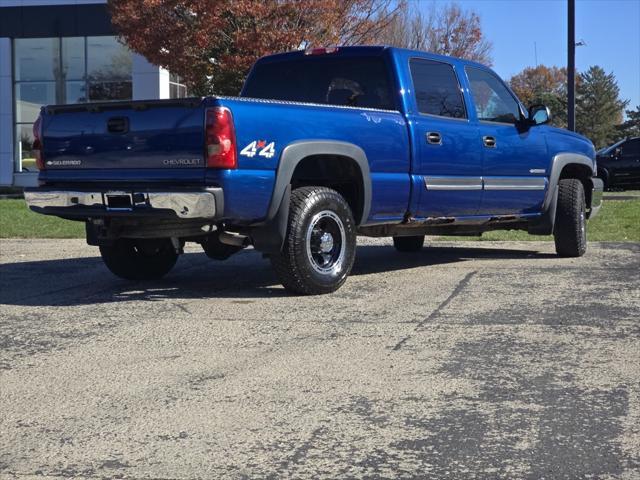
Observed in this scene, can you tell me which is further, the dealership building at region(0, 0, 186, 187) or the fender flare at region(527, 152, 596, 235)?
the dealership building at region(0, 0, 186, 187)

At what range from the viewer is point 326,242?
7312 mm

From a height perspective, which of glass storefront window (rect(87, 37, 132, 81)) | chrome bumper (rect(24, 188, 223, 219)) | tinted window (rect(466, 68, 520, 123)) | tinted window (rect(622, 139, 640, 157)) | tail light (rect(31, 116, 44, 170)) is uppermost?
glass storefront window (rect(87, 37, 132, 81))

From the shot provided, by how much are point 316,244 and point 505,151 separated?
8.25ft

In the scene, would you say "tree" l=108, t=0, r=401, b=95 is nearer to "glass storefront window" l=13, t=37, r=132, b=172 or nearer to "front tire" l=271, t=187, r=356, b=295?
"glass storefront window" l=13, t=37, r=132, b=172

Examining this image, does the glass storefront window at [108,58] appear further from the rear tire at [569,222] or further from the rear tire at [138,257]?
the rear tire at [138,257]

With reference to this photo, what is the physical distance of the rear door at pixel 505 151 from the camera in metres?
8.74

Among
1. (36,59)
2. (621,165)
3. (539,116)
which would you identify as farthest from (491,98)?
(36,59)

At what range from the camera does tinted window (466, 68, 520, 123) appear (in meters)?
8.91

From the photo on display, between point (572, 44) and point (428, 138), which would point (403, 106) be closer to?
point (428, 138)

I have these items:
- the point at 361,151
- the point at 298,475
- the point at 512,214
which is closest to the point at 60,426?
the point at 298,475

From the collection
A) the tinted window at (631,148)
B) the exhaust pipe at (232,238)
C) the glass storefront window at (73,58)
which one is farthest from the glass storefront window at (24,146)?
the exhaust pipe at (232,238)

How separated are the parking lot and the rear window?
1.55m

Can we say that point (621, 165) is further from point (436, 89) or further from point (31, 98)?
point (436, 89)

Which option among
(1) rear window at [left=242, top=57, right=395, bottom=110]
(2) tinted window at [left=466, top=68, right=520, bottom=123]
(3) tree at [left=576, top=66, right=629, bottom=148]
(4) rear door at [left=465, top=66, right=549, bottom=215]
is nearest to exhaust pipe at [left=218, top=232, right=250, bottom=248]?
(1) rear window at [left=242, top=57, right=395, bottom=110]
